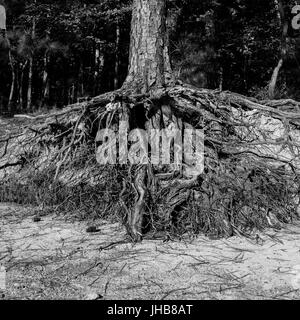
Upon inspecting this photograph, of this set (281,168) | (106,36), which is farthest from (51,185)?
(106,36)

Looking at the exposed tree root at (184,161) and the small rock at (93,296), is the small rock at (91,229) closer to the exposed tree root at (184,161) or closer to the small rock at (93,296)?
the exposed tree root at (184,161)

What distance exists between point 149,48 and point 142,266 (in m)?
2.76

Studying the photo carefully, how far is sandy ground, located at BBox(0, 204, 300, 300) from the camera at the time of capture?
9.32 ft

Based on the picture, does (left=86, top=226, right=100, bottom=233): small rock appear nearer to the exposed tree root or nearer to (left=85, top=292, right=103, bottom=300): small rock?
the exposed tree root

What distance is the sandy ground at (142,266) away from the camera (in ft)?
9.32

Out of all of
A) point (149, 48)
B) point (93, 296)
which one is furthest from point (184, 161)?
point (93, 296)

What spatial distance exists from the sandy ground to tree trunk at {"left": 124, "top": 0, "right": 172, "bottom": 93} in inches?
70.2

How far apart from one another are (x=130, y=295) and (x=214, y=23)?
13029 millimetres

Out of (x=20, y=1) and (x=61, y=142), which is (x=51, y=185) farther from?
(x=20, y=1)

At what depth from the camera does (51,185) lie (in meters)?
4.80

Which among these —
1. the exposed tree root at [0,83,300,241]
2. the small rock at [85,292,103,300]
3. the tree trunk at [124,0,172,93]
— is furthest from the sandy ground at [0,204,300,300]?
the tree trunk at [124,0,172,93]

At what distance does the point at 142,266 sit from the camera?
3234 mm

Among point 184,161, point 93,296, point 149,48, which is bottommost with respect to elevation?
point 93,296

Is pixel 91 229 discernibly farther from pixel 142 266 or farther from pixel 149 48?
pixel 149 48
